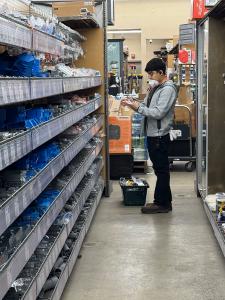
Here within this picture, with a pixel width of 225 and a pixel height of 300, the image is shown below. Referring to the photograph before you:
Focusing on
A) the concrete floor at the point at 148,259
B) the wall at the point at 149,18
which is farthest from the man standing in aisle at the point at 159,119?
the wall at the point at 149,18

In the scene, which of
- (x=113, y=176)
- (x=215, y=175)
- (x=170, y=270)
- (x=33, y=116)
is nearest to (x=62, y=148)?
(x=33, y=116)

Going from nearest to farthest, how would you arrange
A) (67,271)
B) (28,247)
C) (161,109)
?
(28,247), (67,271), (161,109)

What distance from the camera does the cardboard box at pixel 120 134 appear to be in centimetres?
742

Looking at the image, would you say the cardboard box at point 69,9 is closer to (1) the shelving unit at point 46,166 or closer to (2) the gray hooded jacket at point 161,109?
(1) the shelving unit at point 46,166

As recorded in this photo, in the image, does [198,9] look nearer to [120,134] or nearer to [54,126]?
[120,134]

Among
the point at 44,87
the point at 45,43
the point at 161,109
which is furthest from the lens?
the point at 161,109

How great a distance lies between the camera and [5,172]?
2.80m

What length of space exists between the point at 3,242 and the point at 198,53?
4.41m

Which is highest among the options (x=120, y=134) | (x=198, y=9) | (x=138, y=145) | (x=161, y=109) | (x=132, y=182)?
(x=198, y=9)

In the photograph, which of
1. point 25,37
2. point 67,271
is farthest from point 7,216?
point 67,271

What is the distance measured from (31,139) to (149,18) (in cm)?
1714

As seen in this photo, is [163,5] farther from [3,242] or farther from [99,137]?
[3,242]

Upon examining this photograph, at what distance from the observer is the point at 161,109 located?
17.3 feet

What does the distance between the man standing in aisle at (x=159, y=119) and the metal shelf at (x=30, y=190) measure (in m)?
1.43
